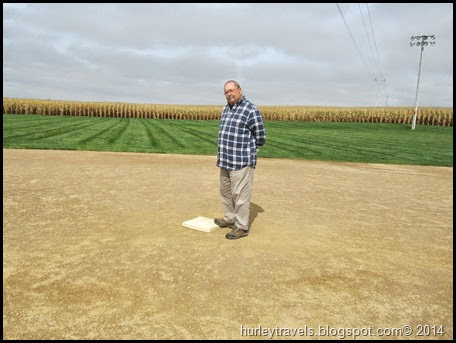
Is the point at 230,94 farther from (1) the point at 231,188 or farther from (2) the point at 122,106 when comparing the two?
(2) the point at 122,106

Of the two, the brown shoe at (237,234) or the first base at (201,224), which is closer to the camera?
the brown shoe at (237,234)

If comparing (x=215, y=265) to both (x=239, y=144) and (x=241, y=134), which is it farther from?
(x=241, y=134)

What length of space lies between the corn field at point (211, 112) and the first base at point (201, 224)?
4582 centimetres

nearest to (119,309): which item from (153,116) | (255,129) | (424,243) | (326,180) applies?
(255,129)

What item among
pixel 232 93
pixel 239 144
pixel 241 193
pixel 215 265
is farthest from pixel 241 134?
pixel 215 265

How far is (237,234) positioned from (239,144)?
121 cm

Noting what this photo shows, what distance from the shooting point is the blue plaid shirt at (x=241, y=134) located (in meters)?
4.73

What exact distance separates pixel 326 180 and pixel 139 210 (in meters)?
5.68

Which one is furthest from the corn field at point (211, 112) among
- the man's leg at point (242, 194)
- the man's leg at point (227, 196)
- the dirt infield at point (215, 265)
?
the man's leg at point (242, 194)

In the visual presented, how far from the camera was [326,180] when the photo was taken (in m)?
9.79

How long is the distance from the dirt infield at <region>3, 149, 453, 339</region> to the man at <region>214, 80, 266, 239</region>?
46 centimetres

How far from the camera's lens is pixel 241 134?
15.7ft

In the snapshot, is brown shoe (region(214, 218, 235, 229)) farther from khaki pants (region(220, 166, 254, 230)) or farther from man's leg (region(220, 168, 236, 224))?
khaki pants (region(220, 166, 254, 230))

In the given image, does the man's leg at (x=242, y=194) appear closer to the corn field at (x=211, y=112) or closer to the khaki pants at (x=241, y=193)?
A: the khaki pants at (x=241, y=193)
